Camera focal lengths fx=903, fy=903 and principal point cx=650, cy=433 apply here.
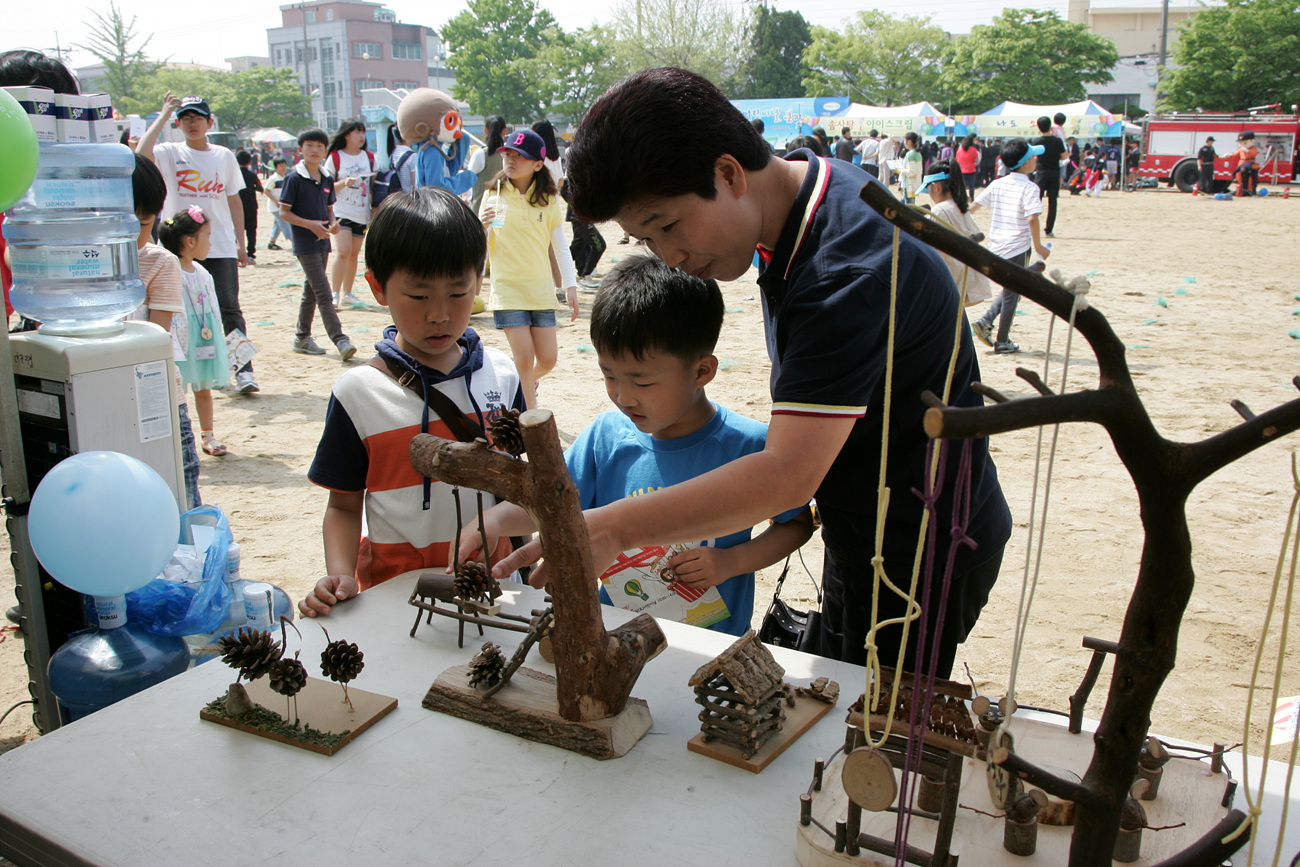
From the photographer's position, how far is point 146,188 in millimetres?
3582

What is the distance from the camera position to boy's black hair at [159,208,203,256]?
4699mm

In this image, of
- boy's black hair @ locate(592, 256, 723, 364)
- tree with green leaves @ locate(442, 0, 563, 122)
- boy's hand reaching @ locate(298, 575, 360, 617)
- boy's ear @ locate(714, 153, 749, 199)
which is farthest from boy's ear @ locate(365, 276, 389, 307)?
tree with green leaves @ locate(442, 0, 563, 122)

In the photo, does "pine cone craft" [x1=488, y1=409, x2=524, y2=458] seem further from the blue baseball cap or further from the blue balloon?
the blue baseball cap

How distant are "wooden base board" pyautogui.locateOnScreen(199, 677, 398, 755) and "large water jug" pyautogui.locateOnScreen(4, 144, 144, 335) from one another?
1490 millimetres

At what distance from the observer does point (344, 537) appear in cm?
202

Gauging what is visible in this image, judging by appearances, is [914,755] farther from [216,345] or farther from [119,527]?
[216,345]

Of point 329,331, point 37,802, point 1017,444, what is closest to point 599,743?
point 37,802

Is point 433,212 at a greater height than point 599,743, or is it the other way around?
point 433,212

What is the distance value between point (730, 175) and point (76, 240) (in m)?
2.73

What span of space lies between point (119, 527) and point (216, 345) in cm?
312

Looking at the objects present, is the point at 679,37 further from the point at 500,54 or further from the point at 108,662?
the point at 108,662

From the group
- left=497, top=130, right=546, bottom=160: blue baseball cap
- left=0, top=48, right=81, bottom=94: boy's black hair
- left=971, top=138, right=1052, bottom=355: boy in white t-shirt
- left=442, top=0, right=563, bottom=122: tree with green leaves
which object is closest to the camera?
left=0, top=48, right=81, bottom=94: boy's black hair

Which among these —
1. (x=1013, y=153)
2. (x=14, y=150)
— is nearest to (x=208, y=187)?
(x=14, y=150)

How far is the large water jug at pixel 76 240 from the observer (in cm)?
252
